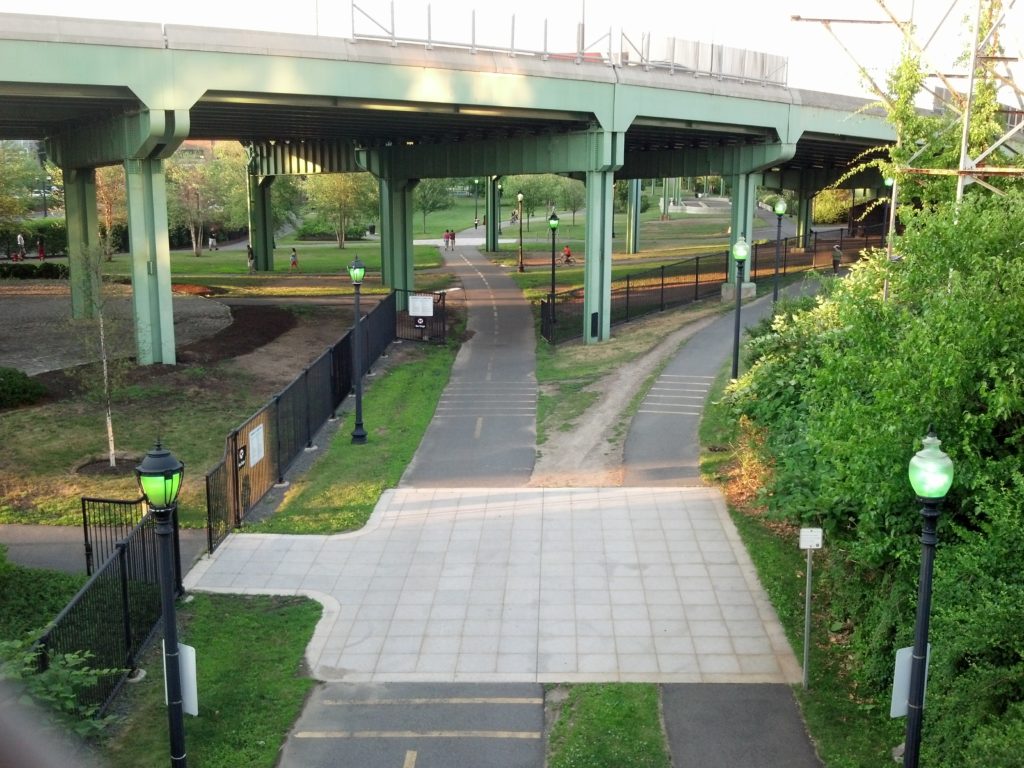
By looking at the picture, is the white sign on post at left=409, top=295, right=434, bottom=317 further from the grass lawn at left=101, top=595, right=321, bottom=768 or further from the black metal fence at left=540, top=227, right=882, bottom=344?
the grass lawn at left=101, top=595, right=321, bottom=768

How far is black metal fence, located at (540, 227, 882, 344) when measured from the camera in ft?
123

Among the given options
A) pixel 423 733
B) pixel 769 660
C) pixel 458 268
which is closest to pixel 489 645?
pixel 423 733

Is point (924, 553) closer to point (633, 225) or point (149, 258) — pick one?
point (149, 258)

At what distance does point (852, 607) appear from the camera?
1215 centimetres

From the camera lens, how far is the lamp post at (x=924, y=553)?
26.5ft

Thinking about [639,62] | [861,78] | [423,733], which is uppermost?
[639,62]

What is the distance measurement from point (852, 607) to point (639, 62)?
84.3 feet

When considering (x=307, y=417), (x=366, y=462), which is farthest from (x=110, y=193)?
(x=366, y=462)

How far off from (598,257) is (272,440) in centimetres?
1719

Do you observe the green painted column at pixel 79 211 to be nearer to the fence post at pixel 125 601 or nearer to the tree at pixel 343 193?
the fence post at pixel 125 601

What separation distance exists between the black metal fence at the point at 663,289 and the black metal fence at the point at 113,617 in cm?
2333

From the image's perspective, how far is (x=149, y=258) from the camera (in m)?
28.6

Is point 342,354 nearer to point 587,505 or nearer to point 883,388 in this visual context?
point 587,505

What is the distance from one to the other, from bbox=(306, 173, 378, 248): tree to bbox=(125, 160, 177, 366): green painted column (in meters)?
37.8
